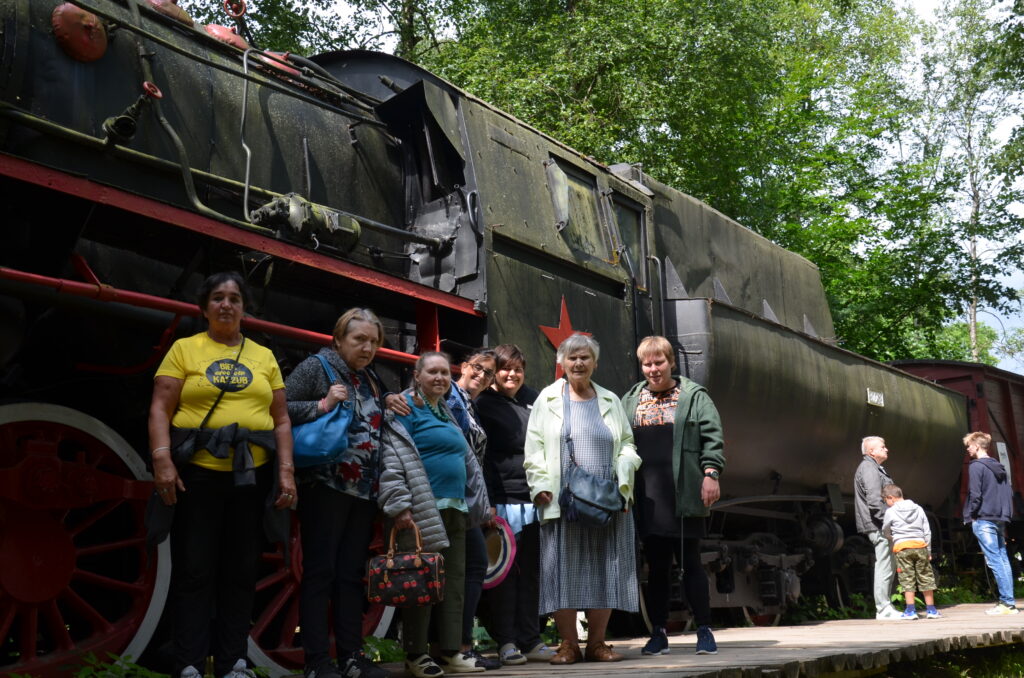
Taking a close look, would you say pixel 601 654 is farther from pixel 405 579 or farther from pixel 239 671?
pixel 239 671

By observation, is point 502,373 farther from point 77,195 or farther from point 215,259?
point 77,195

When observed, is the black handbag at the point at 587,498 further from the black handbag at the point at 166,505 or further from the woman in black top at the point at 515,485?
the black handbag at the point at 166,505

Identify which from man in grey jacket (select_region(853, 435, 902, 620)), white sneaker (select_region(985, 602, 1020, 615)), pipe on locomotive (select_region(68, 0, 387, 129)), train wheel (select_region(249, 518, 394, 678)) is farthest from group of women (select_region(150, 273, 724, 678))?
white sneaker (select_region(985, 602, 1020, 615))

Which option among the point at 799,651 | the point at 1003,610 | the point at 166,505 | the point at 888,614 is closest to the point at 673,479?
the point at 799,651

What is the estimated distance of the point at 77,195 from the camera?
12.5 feet

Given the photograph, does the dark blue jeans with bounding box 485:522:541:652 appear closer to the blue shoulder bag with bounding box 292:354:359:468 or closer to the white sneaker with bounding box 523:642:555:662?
the white sneaker with bounding box 523:642:555:662

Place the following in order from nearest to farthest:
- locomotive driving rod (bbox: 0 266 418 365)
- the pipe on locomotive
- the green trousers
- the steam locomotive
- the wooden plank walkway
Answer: locomotive driving rod (bbox: 0 266 418 365)
the steam locomotive
the wooden plank walkway
the green trousers
the pipe on locomotive

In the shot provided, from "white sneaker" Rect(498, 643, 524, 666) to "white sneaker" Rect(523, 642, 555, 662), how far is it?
234 mm

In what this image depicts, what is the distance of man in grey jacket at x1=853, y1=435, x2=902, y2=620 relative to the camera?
30.1ft

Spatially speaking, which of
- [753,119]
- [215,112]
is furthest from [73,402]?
[753,119]

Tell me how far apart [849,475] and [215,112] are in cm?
715

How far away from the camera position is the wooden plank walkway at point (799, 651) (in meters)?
4.19

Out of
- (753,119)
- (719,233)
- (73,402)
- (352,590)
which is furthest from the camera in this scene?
(753,119)

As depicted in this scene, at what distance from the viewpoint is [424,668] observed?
13.8 feet
